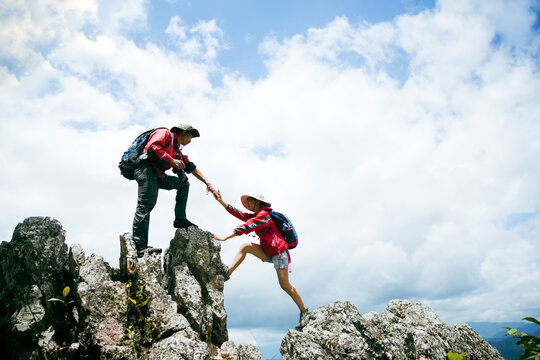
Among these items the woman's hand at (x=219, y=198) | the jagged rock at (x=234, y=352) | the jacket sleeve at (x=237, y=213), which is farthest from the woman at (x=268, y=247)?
the jagged rock at (x=234, y=352)

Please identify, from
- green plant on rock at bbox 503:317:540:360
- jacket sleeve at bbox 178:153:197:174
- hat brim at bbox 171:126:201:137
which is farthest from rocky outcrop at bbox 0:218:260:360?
green plant on rock at bbox 503:317:540:360

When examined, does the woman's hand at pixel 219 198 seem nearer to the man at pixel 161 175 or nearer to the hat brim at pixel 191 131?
the man at pixel 161 175

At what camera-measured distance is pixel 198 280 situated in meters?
13.0

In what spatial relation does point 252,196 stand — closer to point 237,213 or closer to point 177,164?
point 237,213

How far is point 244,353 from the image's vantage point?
11250mm

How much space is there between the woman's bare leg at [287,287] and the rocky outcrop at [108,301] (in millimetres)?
2210

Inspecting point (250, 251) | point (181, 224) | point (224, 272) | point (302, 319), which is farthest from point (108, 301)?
point (302, 319)

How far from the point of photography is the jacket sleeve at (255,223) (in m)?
12.2

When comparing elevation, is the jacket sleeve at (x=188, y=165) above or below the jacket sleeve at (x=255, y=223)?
above

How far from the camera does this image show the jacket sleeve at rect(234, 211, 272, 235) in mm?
12188

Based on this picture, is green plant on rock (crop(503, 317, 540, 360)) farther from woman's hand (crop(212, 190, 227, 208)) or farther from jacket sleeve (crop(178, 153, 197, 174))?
jacket sleeve (crop(178, 153, 197, 174))

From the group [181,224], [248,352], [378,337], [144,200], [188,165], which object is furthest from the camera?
[188,165]

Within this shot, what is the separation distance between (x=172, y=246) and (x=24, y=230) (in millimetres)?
5020

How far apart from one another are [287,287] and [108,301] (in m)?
5.90
